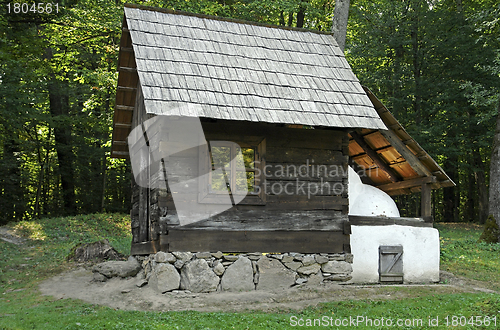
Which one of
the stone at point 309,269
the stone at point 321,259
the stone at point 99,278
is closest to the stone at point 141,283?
the stone at point 99,278

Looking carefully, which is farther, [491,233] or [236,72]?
[491,233]

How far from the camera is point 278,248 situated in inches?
353

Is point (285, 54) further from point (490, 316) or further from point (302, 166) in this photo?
point (490, 316)

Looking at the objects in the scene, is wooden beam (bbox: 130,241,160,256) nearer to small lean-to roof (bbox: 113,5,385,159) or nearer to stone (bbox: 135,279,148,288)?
stone (bbox: 135,279,148,288)

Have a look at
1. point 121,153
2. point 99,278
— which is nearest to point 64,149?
point 121,153

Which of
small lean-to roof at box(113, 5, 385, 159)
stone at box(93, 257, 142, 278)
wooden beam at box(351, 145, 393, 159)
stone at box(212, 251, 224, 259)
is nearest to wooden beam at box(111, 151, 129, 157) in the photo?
small lean-to roof at box(113, 5, 385, 159)

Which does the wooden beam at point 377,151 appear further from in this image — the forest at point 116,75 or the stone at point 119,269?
the forest at point 116,75

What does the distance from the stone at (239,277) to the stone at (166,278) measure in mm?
872

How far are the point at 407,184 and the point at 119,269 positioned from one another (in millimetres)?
7076

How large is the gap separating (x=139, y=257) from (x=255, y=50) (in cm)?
541

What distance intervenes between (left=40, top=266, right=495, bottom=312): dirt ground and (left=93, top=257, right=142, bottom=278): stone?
149mm

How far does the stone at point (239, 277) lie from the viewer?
852 centimetres

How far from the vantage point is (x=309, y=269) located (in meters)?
9.09

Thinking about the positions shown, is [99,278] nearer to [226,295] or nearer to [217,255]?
[217,255]
